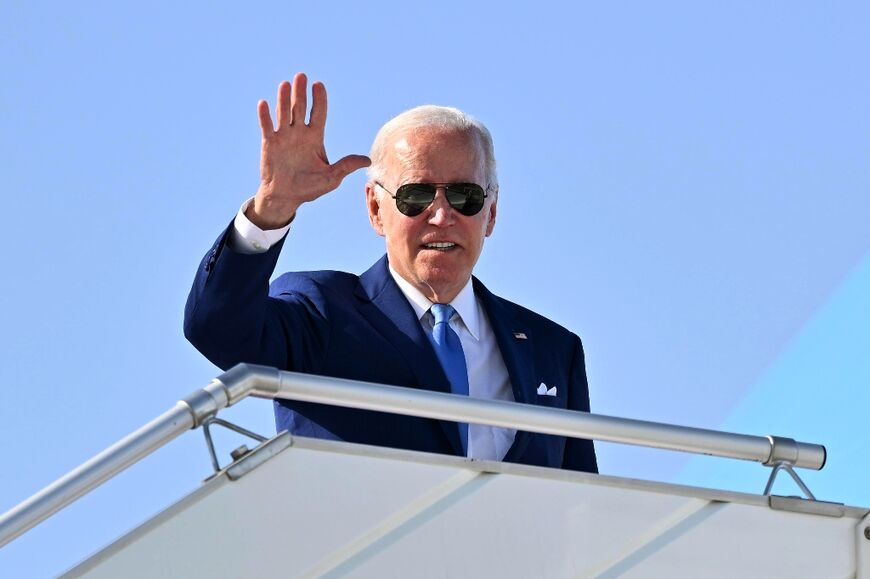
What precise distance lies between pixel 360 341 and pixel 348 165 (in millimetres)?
732

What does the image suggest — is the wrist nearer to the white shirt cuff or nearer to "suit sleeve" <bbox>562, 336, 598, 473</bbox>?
the white shirt cuff

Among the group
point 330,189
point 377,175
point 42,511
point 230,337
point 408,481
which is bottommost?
point 42,511

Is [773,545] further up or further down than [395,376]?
further down

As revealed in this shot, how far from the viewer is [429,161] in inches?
202

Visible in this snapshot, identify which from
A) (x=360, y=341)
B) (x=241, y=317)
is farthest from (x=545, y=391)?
(x=241, y=317)

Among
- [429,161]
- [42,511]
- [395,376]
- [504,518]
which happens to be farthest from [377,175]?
[42,511]

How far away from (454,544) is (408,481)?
18 centimetres

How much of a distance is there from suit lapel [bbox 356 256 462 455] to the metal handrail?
44.9 inches

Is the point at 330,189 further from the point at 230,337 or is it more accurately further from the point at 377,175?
the point at 377,175

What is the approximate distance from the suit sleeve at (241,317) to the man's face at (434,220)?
1.71ft

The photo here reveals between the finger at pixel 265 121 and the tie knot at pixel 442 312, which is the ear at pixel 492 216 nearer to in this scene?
the tie knot at pixel 442 312

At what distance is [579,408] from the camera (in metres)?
5.18

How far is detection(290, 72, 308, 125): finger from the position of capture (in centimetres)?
413

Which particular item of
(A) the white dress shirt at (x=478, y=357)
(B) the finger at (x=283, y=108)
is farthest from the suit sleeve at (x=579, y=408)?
(B) the finger at (x=283, y=108)
